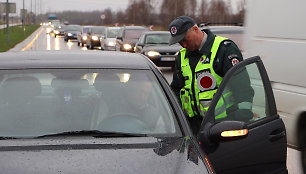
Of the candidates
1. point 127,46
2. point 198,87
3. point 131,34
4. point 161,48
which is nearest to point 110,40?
point 131,34

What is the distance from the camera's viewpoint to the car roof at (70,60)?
4207 mm

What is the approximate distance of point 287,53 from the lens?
6.15 meters

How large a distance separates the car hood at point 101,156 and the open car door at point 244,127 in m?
0.28

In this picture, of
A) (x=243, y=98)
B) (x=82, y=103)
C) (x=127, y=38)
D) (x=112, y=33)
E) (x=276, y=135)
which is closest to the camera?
(x=82, y=103)

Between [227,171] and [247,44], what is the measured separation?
123 inches

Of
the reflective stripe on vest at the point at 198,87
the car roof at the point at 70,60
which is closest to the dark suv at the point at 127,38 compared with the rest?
the reflective stripe on vest at the point at 198,87

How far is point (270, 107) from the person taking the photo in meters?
4.45

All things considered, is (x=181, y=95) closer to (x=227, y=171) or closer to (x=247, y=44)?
(x=227, y=171)

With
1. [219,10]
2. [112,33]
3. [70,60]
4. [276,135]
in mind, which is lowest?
[112,33]

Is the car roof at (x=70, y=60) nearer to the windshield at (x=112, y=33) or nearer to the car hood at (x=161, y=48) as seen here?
the car hood at (x=161, y=48)

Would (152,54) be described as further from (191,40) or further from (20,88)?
(20,88)

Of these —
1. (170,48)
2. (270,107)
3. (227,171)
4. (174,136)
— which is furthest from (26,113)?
(170,48)

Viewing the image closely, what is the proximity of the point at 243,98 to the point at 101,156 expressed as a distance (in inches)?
51.5

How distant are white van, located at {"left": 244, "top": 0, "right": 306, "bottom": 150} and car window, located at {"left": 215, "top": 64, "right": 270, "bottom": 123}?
1.55 meters
